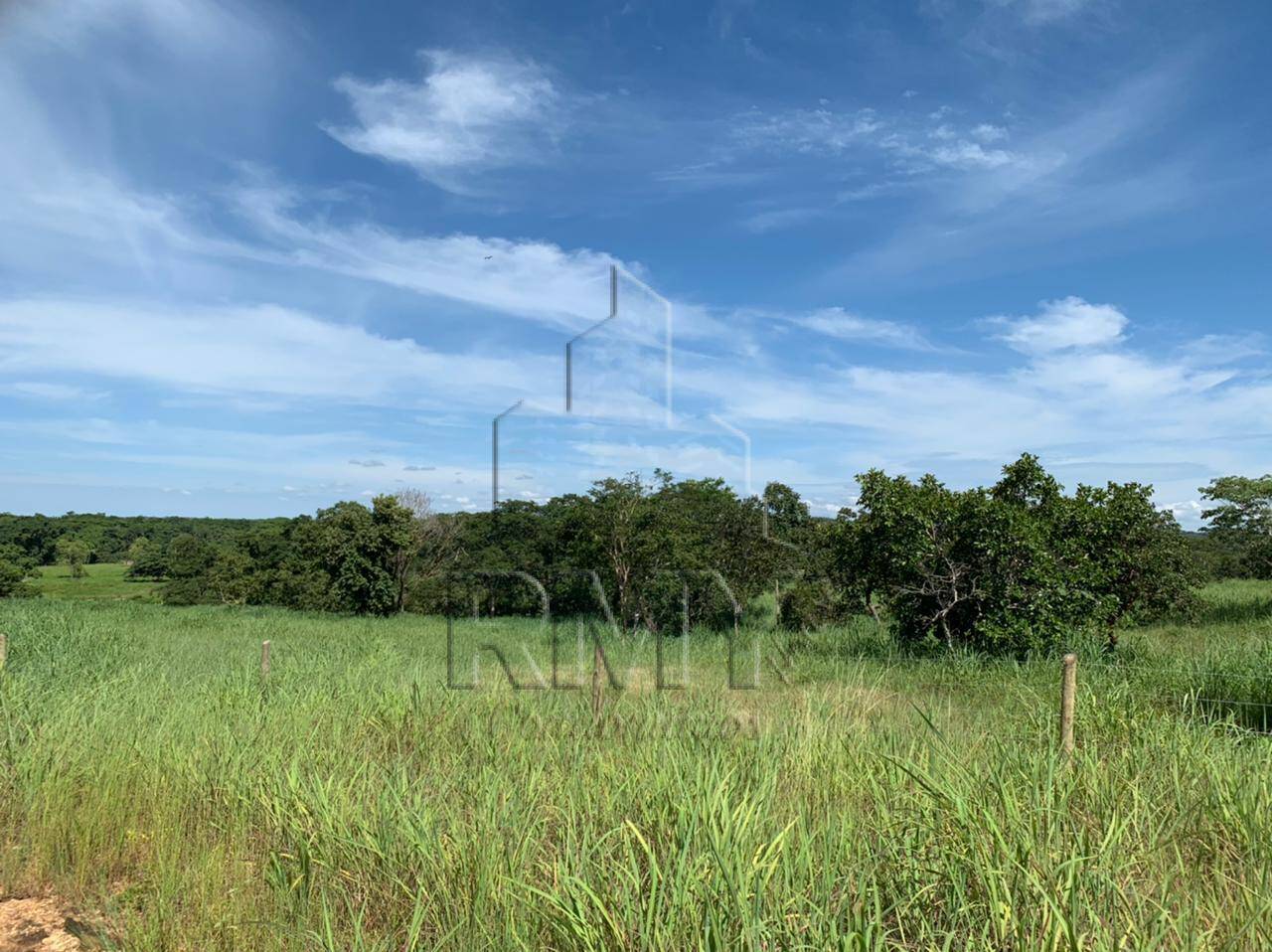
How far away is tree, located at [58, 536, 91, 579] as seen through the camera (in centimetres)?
6406

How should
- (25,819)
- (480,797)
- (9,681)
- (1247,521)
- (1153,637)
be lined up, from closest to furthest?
(480,797) < (25,819) < (9,681) < (1153,637) < (1247,521)

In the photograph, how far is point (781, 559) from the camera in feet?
64.6

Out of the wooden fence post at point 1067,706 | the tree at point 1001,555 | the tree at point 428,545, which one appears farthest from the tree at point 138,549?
the wooden fence post at point 1067,706

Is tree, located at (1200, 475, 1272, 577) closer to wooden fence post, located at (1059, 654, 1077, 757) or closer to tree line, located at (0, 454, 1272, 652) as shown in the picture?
tree line, located at (0, 454, 1272, 652)

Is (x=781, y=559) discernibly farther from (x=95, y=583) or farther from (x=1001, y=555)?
(x=95, y=583)

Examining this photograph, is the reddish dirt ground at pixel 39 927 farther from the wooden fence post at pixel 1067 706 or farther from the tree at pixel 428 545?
the tree at pixel 428 545

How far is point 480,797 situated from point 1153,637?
14098 millimetres

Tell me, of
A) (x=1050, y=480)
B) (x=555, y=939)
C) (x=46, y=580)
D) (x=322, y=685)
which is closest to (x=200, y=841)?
(x=555, y=939)

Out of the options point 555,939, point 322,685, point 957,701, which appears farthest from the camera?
point 957,701

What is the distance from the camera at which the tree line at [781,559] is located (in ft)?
35.8

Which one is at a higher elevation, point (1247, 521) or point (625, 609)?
point (1247, 521)

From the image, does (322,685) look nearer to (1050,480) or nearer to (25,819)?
(25,819)

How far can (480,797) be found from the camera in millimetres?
3883

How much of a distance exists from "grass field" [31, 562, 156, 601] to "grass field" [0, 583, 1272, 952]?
151 ft
